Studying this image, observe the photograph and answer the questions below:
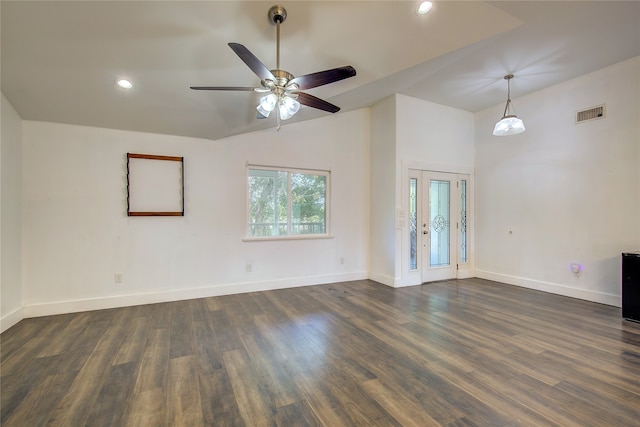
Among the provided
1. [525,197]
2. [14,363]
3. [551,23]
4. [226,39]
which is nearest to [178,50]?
[226,39]

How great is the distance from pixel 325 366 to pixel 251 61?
2472 millimetres

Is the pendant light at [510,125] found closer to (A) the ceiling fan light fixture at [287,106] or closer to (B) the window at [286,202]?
(B) the window at [286,202]

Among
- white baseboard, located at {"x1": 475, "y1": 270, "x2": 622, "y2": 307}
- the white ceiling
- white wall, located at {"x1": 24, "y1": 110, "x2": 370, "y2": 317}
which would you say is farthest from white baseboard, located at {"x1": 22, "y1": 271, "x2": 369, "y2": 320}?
white baseboard, located at {"x1": 475, "y1": 270, "x2": 622, "y2": 307}

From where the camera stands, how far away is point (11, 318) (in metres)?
3.15

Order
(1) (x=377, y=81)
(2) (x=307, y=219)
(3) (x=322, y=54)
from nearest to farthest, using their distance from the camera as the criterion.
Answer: (3) (x=322, y=54), (1) (x=377, y=81), (2) (x=307, y=219)

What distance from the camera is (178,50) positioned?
8.29 feet

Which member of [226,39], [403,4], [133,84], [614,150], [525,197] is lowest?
[525,197]

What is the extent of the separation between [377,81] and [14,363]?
464 cm

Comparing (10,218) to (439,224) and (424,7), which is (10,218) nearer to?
(424,7)

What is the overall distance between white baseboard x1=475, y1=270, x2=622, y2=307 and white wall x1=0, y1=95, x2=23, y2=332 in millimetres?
7173

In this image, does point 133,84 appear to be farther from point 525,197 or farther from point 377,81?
point 525,197

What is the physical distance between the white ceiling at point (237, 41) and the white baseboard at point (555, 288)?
3.21 meters

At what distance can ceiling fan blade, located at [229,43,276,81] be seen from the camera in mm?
1820

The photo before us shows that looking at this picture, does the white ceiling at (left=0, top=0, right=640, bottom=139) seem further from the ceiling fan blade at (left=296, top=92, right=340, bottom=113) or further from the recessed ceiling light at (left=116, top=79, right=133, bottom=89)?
the ceiling fan blade at (left=296, top=92, right=340, bottom=113)
